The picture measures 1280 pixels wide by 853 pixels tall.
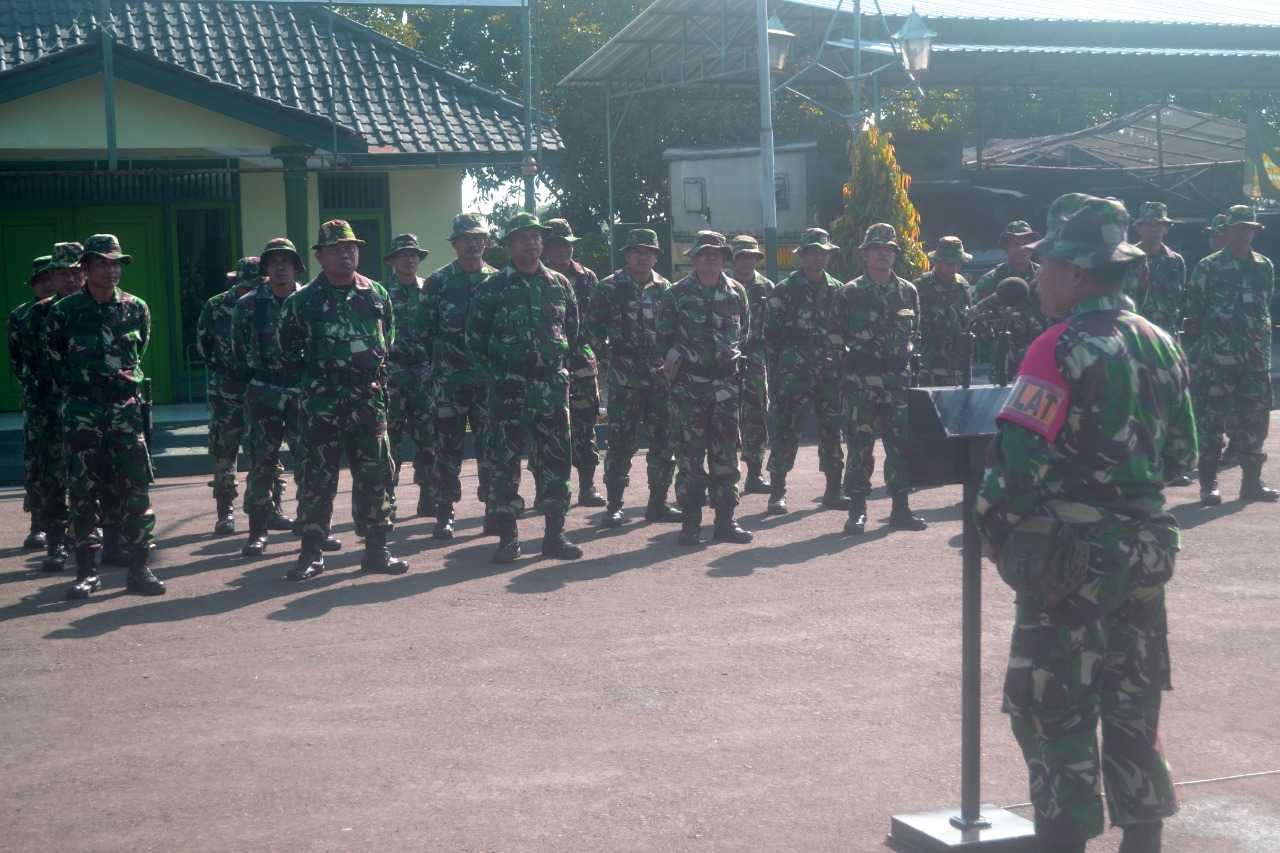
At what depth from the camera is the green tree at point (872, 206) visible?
18.5m

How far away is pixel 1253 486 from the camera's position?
1099cm

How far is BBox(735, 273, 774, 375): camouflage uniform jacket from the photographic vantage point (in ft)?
36.9

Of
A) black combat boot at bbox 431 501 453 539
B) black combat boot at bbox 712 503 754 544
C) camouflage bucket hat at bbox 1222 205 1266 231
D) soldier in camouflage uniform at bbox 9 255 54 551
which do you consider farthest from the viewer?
camouflage bucket hat at bbox 1222 205 1266 231

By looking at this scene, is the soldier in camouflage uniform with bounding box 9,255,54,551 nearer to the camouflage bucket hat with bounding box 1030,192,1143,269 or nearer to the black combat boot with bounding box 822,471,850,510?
the black combat boot with bounding box 822,471,850,510

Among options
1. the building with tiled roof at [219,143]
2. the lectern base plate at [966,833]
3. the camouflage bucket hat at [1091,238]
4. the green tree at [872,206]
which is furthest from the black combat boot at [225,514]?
the green tree at [872,206]

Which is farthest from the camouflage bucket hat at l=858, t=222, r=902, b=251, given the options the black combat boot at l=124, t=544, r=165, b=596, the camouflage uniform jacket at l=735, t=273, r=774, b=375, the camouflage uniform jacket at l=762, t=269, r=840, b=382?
the black combat boot at l=124, t=544, r=165, b=596

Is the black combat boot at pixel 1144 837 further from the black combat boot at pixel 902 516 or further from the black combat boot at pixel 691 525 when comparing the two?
the black combat boot at pixel 902 516

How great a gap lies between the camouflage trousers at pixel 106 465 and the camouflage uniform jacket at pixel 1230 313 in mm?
7667

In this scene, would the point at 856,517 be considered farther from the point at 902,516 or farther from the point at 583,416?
the point at 583,416

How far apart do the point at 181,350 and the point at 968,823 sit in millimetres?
14390

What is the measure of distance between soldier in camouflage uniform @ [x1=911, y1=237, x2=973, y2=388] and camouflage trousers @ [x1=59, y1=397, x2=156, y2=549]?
19.9 feet

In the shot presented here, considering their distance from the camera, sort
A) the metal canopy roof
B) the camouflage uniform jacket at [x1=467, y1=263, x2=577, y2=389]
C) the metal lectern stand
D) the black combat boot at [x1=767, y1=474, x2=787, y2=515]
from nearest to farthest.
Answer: the metal lectern stand, the camouflage uniform jacket at [x1=467, y1=263, x2=577, y2=389], the black combat boot at [x1=767, y1=474, x2=787, y2=515], the metal canopy roof

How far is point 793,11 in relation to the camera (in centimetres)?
2105

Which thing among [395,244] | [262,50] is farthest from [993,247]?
[395,244]
